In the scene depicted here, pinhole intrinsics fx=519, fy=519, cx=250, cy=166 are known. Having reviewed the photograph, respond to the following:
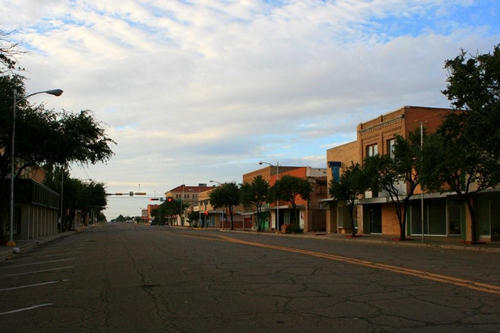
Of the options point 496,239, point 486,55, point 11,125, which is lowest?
point 496,239

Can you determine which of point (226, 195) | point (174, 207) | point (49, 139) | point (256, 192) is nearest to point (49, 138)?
point (49, 139)

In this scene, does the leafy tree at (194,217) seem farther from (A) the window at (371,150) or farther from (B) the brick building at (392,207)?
(A) the window at (371,150)

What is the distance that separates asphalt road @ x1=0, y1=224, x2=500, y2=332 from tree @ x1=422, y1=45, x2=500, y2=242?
9.79 meters

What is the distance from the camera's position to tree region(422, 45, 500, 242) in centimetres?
2375

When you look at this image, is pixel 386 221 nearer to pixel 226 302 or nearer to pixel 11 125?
pixel 11 125

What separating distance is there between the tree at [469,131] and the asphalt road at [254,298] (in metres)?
9.79

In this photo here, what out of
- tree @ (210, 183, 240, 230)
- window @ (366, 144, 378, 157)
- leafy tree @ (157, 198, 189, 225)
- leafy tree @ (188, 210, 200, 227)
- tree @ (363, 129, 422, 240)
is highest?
window @ (366, 144, 378, 157)

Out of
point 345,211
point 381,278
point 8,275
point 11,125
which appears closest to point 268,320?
point 381,278

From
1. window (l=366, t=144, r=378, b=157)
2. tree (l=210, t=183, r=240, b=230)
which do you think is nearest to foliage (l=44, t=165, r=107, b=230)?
tree (l=210, t=183, r=240, b=230)

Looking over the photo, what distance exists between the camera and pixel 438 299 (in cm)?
975

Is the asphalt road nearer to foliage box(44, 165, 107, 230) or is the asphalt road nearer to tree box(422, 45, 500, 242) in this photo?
tree box(422, 45, 500, 242)

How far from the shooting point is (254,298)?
1008cm

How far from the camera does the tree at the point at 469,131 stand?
23.8m

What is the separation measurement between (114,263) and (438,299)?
11.6 meters
